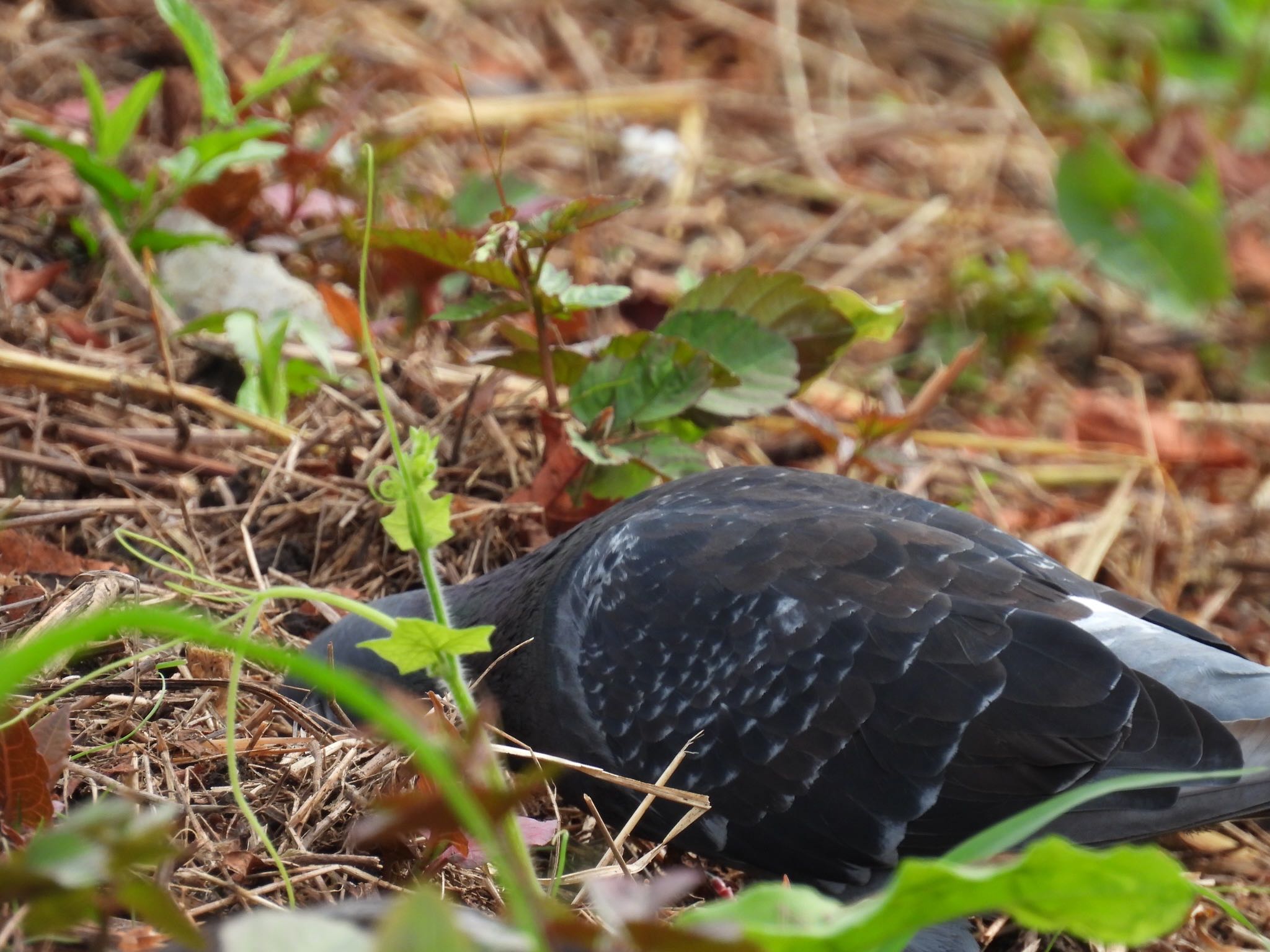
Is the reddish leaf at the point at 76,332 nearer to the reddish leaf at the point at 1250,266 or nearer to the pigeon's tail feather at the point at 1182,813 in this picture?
the pigeon's tail feather at the point at 1182,813

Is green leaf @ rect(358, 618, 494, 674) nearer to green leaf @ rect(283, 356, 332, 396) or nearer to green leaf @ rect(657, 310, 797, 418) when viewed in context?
green leaf @ rect(657, 310, 797, 418)

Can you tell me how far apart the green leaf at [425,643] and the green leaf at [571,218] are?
4.56 feet

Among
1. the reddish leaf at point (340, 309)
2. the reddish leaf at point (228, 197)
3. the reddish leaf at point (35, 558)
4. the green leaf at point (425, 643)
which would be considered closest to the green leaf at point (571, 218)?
the reddish leaf at point (340, 309)

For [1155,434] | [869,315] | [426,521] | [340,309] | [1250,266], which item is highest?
[426,521]

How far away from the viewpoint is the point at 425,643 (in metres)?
1.68

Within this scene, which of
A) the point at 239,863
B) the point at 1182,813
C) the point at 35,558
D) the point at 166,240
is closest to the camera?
the point at 239,863

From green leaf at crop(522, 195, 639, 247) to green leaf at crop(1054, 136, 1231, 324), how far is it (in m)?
3.33

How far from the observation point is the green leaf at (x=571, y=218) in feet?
9.45

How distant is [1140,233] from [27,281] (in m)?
4.35

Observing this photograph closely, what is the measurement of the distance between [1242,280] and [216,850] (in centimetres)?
530

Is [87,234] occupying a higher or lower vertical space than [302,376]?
higher

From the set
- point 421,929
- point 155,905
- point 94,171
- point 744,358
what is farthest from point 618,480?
point 421,929

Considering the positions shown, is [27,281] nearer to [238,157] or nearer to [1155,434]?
[238,157]

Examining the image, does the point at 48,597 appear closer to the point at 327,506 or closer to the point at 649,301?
the point at 327,506
